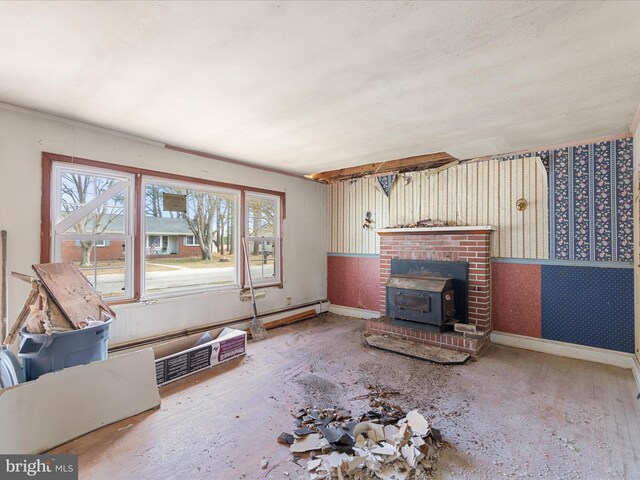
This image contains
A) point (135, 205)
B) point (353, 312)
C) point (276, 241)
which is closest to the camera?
point (135, 205)

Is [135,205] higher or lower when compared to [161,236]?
higher

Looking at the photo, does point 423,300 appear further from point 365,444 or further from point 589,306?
point 365,444

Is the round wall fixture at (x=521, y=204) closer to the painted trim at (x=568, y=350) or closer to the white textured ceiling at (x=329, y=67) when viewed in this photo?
the white textured ceiling at (x=329, y=67)

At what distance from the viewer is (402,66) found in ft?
6.26

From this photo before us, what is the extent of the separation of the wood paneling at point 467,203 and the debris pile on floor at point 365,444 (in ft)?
8.73

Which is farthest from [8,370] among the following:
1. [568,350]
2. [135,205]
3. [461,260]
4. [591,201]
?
[591,201]

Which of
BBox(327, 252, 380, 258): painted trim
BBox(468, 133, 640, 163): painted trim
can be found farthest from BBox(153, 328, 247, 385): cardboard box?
BBox(468, 133, 640, 163): painted trim

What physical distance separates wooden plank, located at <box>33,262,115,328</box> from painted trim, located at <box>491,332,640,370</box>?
4.27 m

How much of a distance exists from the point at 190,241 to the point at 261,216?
1.11m

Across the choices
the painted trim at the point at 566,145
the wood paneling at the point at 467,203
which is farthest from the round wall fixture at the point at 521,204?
the painted trim at the point at 566,145

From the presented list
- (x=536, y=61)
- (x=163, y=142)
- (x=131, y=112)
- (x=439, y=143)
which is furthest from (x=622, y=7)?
(x=163, y=142)

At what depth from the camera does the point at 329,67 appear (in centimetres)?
192

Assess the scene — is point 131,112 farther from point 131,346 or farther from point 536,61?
point 536,61

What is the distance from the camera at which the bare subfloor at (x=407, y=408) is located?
5.79 feet
